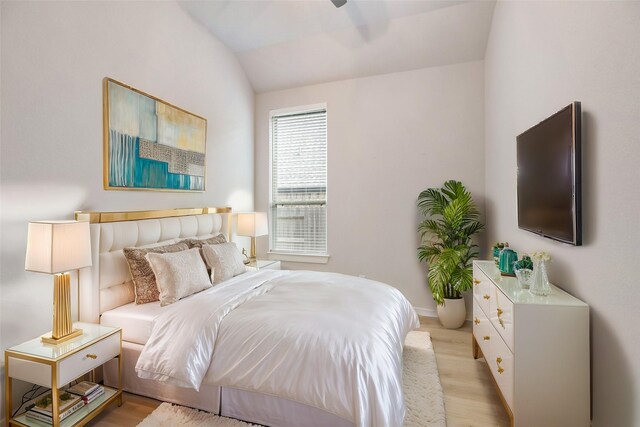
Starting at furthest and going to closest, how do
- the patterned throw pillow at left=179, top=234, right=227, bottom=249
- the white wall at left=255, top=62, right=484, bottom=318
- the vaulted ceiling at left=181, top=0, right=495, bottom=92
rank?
1. the white wall at left=255, top=62, right=484, bottom=318
2. the vaulted ceiling at left=181, top=0, right=495, bottom=92
3. the patterned throw pillow at left=179, top=234, right=227, bottom=249

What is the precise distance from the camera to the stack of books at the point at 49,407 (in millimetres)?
1666

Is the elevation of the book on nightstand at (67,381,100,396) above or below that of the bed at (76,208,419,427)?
below

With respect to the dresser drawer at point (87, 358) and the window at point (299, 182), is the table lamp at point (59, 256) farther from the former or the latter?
the window at point (299, 182)

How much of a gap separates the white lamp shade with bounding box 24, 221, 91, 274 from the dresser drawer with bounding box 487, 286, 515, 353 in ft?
8.09

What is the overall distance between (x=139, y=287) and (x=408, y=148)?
124 inches

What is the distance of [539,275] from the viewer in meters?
1.71

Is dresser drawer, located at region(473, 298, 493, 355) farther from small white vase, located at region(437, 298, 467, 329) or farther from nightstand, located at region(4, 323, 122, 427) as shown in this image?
nightstand, located at region(4, 323, 122, 427)

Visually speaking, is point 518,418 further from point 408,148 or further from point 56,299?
point 408,148

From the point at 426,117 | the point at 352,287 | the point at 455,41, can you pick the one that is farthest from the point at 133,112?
the point at 455,41

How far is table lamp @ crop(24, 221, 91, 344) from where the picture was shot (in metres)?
1.69

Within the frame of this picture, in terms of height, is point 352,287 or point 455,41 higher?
point 455,41

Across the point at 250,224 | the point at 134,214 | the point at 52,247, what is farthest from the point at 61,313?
the point at 250,224

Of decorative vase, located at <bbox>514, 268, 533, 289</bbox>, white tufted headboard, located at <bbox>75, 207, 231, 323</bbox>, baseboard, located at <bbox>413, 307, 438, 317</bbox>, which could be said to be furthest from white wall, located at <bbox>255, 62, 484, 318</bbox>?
white tufted headboard, located at <bbox>75, 207, 231, 323</bbox>

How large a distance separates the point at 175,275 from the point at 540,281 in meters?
2.34
